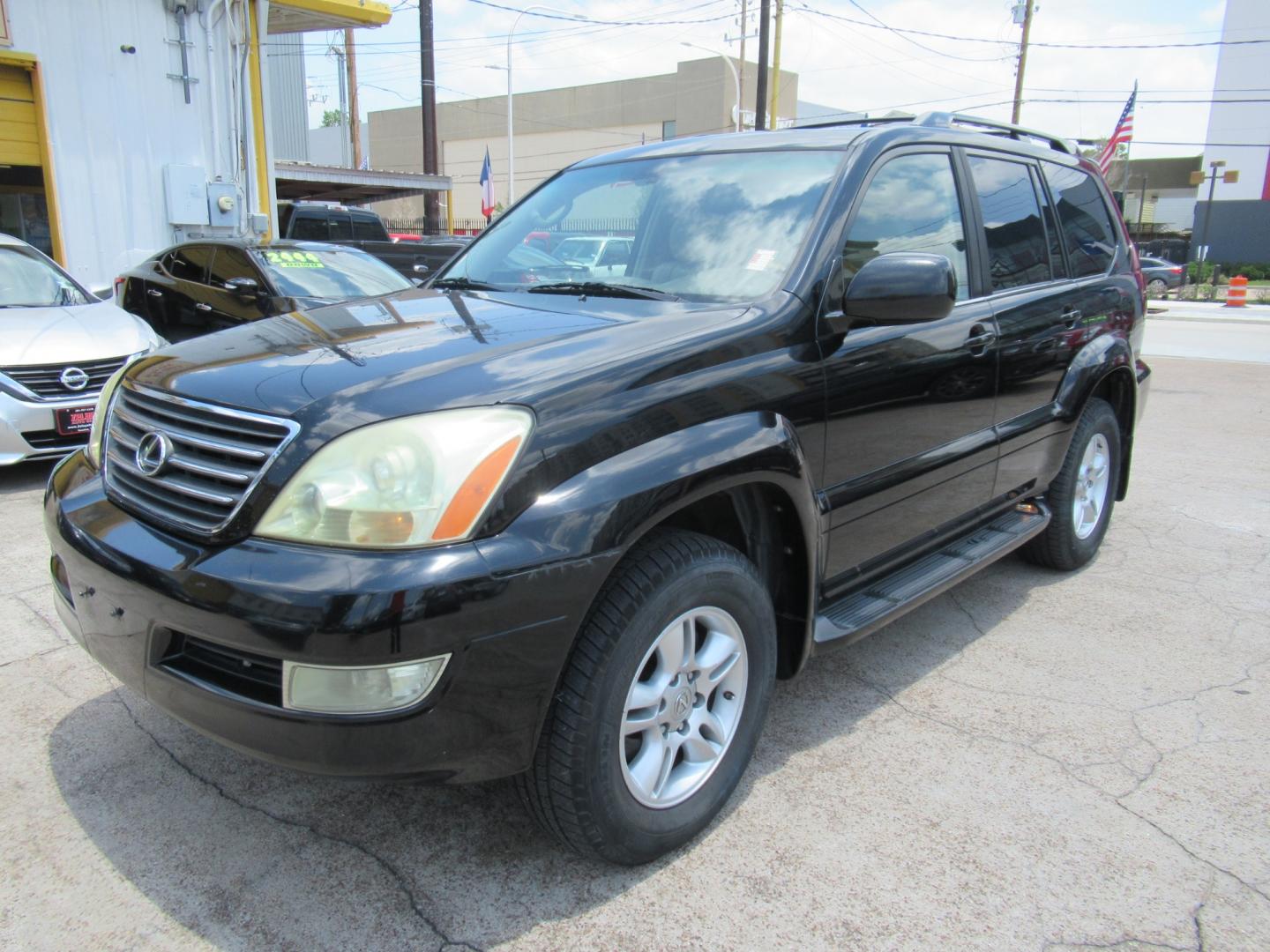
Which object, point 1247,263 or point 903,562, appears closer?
point 903,562

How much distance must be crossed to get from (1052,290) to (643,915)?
3036 mm

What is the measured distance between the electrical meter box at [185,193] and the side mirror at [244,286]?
485 cm

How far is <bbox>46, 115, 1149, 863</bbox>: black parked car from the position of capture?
1.92 meters

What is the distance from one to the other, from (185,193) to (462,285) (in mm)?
10206

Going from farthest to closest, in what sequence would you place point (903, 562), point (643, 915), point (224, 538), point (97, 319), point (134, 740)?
point (97, 319)
point (903, 562)
point (134, 740)
point (643, 915)
point (224, 538)

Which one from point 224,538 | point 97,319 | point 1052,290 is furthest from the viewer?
point 97,319

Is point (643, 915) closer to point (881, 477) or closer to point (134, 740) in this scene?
point (881, 477)

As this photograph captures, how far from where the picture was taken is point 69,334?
6047 millimetres

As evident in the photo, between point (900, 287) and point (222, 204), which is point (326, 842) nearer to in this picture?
point (900, 287)

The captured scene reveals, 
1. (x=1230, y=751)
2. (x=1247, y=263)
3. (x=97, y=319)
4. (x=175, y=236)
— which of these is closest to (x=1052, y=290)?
(x=1230, y=751)

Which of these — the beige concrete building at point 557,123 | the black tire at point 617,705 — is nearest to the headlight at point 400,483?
the black tire at point 617,705

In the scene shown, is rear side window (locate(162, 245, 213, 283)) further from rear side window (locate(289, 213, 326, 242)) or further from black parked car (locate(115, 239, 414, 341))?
rear side window (locate(289, 213, 326, 242))

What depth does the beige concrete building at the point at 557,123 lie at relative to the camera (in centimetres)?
5253

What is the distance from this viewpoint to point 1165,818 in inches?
103
